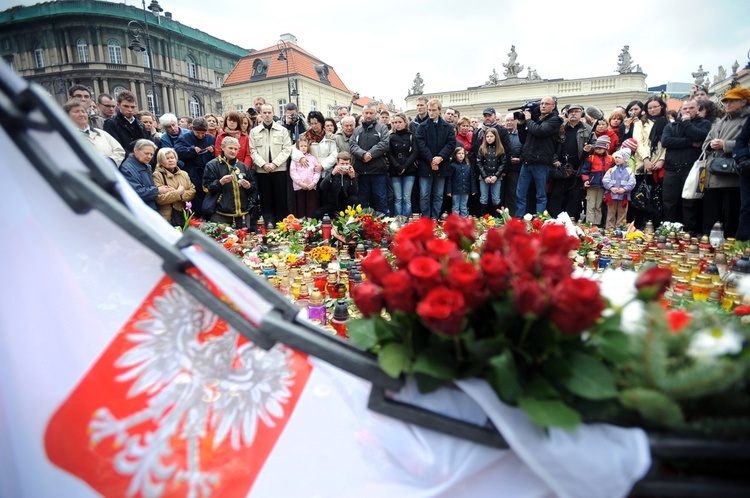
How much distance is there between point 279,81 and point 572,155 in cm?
3440

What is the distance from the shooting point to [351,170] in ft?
22.3

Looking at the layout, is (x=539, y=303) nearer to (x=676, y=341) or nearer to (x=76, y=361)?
(x=676, y=341)

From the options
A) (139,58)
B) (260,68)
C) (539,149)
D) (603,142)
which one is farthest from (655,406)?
(139,58)

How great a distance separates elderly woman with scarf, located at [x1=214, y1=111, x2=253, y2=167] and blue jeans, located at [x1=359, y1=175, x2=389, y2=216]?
2.11m

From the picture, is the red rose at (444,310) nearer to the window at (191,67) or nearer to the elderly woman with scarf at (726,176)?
the elderly woman with scarf at (726,176)

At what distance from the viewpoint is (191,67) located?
40.1m

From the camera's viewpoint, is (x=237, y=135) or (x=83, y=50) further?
(x=83, y=50)

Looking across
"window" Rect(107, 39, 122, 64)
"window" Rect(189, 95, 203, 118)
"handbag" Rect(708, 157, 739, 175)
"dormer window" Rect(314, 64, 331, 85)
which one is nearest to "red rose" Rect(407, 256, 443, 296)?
"handbag" Rect(708, 157, 739, 175)

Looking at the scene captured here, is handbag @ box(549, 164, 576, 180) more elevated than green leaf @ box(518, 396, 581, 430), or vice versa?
handbag @ box(549, 164, 576, 180)

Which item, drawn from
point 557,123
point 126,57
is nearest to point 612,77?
point 557,123

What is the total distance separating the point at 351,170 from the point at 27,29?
5129 mm

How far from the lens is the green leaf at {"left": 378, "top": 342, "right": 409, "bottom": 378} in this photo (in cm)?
97

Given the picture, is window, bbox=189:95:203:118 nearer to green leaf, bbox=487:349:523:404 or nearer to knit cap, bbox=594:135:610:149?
knit cap, bbox=594:135:610:149

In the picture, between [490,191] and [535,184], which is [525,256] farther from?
[490,191]
